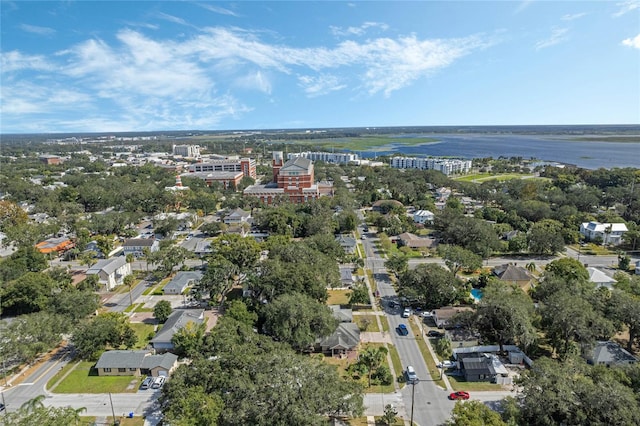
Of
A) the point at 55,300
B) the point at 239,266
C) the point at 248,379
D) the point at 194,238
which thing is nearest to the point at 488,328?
the point at 248,379

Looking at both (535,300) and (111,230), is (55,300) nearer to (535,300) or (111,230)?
(111,230)

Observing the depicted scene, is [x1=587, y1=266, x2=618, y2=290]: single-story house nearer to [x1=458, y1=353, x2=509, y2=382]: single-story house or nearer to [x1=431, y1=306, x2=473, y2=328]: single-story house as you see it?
[x1=431, y1=306, x2=473, y2=328]: single-story house

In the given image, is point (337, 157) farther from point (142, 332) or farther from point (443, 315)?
point (142, 332)

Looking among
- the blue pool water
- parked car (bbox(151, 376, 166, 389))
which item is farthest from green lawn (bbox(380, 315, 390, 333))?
parked car (bbox(151, 376, 166, 389))

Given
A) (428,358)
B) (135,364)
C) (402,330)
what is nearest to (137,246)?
(135,364)

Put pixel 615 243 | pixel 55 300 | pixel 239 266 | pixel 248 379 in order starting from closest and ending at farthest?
pixel 248 379 < pixel 55 300 < pixel 239 266 < pixel 615 243

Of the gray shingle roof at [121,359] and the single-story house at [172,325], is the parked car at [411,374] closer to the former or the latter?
the single-story house at [172,325]
